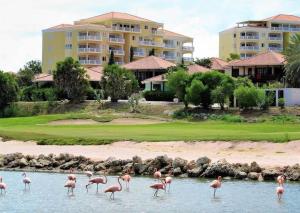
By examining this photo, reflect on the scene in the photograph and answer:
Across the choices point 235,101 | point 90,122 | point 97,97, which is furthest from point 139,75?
point 90,122

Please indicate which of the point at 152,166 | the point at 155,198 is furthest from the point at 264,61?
the point at 155,198

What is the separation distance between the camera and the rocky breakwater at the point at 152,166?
42781 millimetres

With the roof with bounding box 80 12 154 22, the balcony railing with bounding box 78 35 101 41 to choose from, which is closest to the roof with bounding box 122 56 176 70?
the balcony railing with bounding box 78 35 101 41

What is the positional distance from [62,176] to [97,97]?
208ft

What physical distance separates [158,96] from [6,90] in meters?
21.9

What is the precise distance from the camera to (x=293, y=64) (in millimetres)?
101250

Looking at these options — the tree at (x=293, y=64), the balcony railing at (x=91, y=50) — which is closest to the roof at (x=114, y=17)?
the balcony railing at (x=91, y=50)

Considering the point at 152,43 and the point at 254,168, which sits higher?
the point at 152,43

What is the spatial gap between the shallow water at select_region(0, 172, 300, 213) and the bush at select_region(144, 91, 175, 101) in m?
68.6

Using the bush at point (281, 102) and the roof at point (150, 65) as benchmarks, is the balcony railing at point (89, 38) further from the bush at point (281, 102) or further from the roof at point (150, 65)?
the bush at point (281, 102)

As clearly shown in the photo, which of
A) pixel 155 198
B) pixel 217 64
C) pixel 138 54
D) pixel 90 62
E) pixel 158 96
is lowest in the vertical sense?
pixel 155 198

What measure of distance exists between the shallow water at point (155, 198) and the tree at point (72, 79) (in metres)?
68.9

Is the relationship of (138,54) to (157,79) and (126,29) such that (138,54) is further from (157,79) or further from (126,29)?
(157,79)

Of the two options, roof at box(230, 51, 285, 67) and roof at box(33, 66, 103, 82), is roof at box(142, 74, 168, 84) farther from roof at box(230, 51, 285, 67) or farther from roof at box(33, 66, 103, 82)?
roof at box(230, 51, 285, 67)
